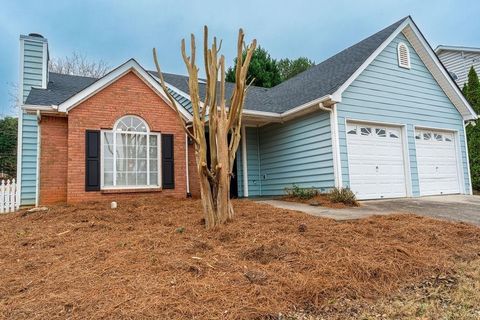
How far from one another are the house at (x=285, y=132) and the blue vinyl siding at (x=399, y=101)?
0.03m

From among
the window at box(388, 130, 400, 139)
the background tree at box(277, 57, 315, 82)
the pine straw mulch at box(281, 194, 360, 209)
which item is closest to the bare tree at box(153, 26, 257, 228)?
the pine straw mulch at box(281, 194, 360, 209)

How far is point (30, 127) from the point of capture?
9086 mm

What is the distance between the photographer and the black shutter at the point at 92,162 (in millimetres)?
8031

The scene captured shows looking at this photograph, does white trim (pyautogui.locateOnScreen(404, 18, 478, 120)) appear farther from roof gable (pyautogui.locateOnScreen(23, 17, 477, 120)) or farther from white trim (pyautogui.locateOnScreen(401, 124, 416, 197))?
white trim (pyautogui.locateOnScreen(401, 124, 416, 197))

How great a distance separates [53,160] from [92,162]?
115 cm

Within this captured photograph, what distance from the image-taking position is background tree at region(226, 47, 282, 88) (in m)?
21.9

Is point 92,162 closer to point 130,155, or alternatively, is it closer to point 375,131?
point 130,155

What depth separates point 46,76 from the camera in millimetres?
10000

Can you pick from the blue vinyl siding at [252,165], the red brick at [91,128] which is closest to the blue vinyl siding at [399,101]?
the blue vinyl siding at [252,165]

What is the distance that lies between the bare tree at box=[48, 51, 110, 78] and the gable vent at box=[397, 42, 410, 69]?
65.1 ft

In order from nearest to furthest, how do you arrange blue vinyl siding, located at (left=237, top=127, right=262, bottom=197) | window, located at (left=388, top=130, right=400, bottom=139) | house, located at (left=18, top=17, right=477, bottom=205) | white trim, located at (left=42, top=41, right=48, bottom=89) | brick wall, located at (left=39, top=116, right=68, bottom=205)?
brick wall, located at (left=39, top=116, right=68, bottom=205) < house, located at (left=18, top=17, right=477, bottom=205) < window, located at (left=388, top=130, right=400, bottom=139) < white trim, located at (left=42, top=41, right=48, bottom=89) < blue vinyl siding, located at (left=237, top=127, right=262, bottom=197)

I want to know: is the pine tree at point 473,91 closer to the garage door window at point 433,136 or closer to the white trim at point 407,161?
the garage door window at point 433,136

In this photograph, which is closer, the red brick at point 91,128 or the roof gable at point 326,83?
the red brick at point 91,128

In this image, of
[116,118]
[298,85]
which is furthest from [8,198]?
[298,85]
